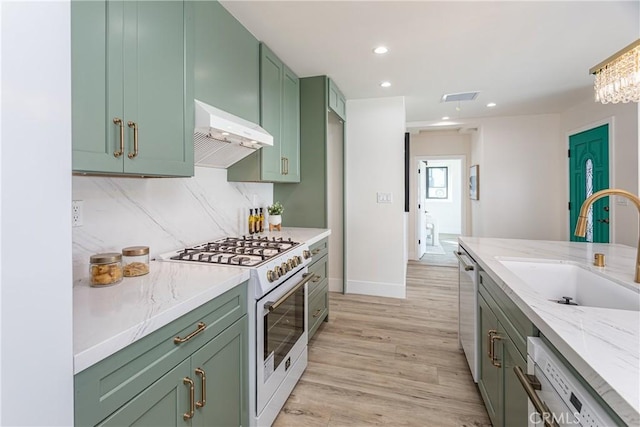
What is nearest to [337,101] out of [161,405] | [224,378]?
[224,378]

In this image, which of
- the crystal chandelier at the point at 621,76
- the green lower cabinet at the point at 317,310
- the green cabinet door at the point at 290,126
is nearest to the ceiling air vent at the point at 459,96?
the green cabinet door at the point at 290,126

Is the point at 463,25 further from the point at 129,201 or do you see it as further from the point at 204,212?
the point at 129,201

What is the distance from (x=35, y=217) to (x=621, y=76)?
2.48 m

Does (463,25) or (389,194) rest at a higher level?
(463,25)

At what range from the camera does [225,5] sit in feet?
6.49

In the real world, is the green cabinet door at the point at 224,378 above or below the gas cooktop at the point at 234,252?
below

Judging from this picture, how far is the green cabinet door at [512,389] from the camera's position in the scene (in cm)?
116

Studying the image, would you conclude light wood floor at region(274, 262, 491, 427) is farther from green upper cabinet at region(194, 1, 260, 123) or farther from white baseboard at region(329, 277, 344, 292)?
green upper cabinet at region(194, 1, 260, 123)

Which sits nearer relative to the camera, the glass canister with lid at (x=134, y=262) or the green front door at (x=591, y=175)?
the glass canister with lid at (x=134, y=262)

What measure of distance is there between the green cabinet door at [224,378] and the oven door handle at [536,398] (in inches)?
43.2

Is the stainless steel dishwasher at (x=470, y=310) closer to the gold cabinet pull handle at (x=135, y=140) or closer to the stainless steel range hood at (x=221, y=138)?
the stainless steel range hood at (x=221, y=138)

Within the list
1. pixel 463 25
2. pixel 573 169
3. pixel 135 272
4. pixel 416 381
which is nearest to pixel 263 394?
pixel 135 272

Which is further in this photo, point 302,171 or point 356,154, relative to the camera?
point 356,154

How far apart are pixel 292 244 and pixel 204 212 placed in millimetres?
652
